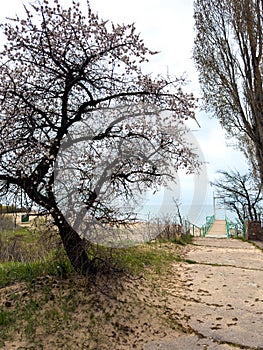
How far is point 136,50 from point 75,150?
4.49 feet

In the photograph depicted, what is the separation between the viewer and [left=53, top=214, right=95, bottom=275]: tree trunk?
3.81 meters

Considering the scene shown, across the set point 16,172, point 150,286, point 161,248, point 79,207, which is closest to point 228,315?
point 150,286

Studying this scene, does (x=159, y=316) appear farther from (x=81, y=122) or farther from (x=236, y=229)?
(x=236, y=229)

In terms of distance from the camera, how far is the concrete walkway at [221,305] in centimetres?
322

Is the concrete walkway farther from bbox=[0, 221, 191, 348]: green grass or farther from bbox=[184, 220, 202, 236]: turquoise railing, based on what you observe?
bbox=[184, 220, 202, 236]: turquoise railing

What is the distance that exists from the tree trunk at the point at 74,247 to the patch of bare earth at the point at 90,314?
5.3 inches

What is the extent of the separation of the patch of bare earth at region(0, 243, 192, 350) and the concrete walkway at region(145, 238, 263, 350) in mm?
165

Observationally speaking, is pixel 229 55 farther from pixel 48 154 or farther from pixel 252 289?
pixel 48 154

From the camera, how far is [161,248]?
764 centimetres

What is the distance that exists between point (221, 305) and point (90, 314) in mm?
1682

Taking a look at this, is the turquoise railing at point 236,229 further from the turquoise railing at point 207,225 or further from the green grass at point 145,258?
the green grass at point 145,258

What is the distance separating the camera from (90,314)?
352cm

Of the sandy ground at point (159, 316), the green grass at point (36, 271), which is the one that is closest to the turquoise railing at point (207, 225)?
the sandy ground at point (159, 316)

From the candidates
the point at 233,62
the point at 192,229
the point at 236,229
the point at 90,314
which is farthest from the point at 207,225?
the point at 90,314
